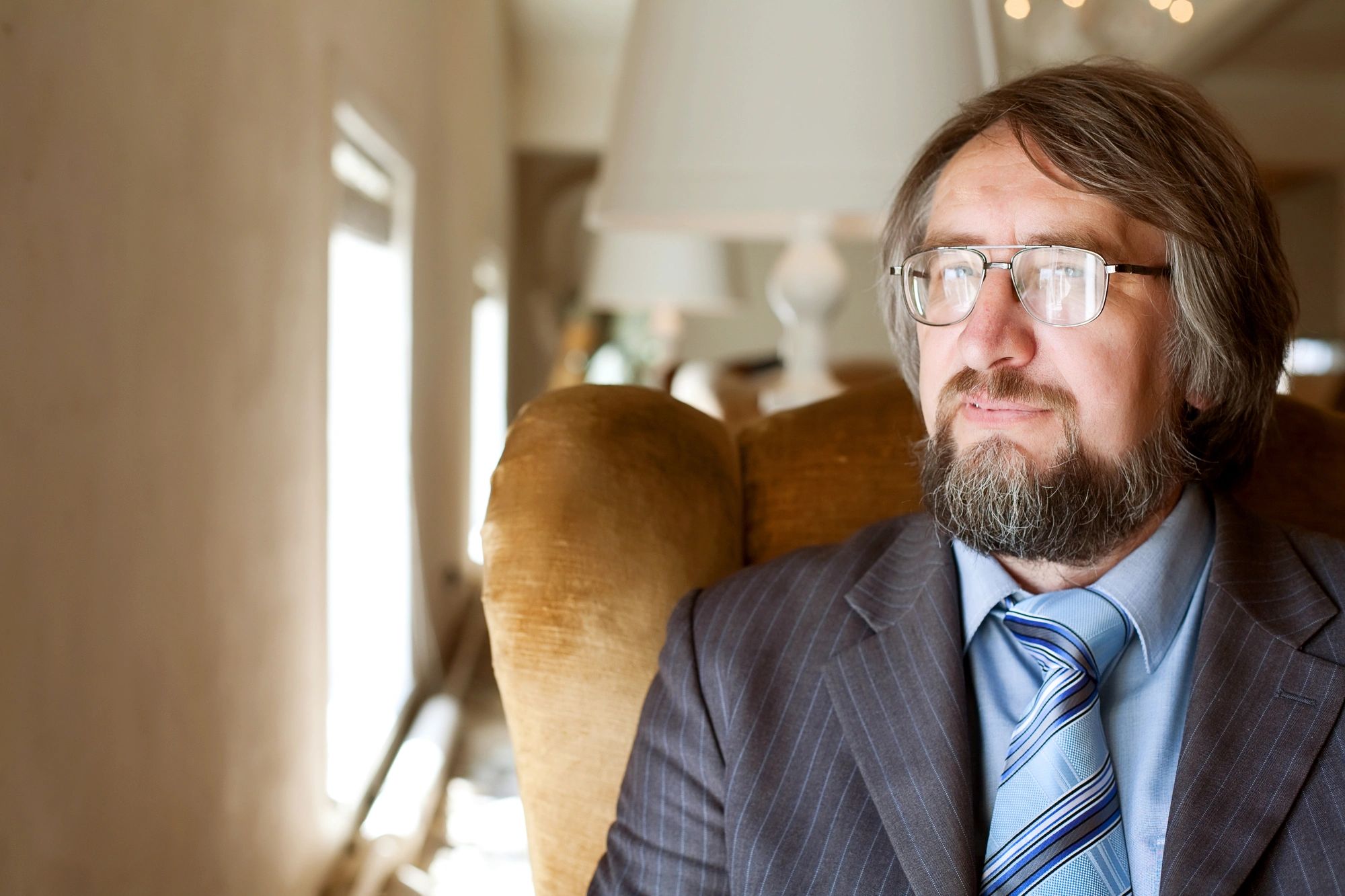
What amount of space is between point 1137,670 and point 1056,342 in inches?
12.4

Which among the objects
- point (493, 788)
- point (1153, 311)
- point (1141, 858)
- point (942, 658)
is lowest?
point (493, 788)

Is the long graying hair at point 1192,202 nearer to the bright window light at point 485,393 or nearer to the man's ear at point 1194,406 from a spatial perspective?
the man's ear at point 1194,406

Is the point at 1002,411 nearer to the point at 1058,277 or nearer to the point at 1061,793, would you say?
the point at 1058,277

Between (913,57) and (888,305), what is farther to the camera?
(913,57)

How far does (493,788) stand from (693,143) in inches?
108

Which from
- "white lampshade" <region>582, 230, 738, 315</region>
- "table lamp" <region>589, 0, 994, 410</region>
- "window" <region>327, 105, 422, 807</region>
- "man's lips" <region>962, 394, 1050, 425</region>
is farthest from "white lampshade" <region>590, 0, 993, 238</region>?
"white lampshade" <region>582, 230, 738, 315</region>

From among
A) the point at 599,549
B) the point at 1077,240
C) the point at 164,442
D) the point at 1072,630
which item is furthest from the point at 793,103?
the point at 164,442

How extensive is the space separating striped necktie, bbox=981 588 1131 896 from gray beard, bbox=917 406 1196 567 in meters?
0.09

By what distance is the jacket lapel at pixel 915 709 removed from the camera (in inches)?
38.5

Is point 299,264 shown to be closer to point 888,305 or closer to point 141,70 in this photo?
point 141,70

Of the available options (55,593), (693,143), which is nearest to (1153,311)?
(693,143)

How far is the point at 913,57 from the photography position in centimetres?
169

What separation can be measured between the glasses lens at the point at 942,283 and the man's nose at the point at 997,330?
16 mm

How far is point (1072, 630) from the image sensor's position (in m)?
1.05
